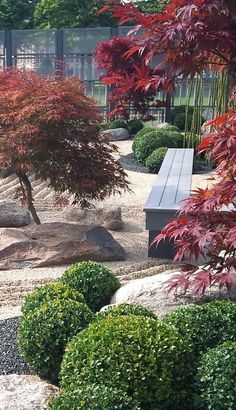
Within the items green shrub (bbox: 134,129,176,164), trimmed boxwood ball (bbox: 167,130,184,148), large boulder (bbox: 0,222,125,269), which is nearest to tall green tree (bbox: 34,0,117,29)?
trimmed boxwood ball (bbox: 167,130,184,148)

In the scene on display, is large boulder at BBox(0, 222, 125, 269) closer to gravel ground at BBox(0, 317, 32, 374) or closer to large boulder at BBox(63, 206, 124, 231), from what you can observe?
large boulder at BBox(63, 206, 124, 231)

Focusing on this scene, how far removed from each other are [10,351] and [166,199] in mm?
2581

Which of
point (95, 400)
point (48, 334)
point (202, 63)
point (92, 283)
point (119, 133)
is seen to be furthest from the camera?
point (119, 133)

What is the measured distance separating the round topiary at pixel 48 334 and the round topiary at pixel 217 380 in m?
0.76

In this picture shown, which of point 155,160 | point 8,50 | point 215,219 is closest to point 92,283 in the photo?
point 215,219

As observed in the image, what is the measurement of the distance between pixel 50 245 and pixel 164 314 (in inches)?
92.0

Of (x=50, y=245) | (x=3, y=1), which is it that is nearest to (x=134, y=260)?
(x=50, y=245)

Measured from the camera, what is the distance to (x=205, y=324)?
334 cm

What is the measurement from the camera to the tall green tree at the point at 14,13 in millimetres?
28172

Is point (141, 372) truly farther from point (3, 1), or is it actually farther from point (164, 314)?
point (3, 1)

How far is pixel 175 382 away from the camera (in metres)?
2.96

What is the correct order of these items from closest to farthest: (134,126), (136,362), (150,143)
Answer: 1. (136,362)
2. (150,143)
3. (134,126)

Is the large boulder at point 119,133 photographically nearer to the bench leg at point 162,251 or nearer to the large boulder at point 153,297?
the bench leg at point 162,251

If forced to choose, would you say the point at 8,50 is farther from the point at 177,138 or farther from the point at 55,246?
the point at 55,246
